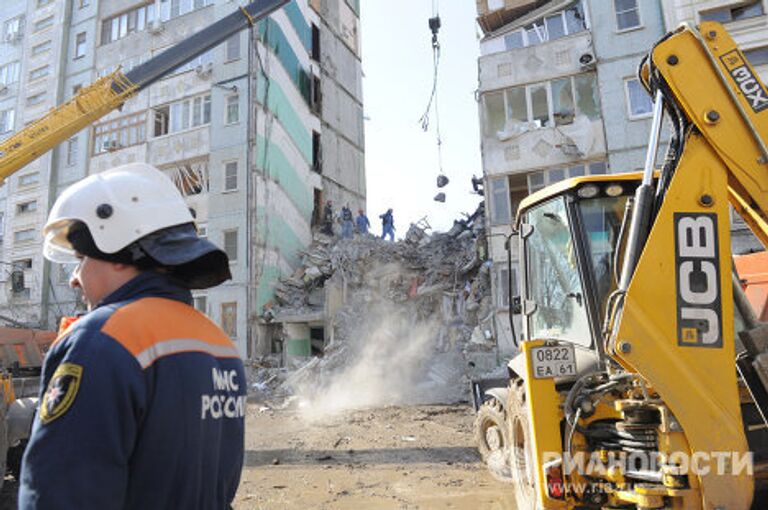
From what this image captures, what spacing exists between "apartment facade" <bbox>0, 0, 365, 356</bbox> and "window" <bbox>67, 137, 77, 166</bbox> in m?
0.08

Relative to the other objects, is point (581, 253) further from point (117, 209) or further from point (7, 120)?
point (7, 120)

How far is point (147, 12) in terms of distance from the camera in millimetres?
26578

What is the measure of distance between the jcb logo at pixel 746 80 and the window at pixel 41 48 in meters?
35.1

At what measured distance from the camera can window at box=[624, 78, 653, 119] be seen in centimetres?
1767

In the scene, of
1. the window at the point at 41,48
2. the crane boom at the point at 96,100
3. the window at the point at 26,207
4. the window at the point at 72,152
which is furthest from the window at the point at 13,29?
the crane boom at the point at 96,100

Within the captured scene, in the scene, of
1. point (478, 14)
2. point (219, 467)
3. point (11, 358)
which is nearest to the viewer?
point (219, 467)

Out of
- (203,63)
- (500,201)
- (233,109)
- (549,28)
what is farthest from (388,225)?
(203,63)

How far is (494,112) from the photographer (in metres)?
19.1

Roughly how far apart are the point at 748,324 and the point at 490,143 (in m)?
16.0

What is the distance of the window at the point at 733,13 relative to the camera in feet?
56.7

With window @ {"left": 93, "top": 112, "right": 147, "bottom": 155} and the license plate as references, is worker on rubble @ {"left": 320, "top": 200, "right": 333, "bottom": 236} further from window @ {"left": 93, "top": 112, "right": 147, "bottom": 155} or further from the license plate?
the license plate

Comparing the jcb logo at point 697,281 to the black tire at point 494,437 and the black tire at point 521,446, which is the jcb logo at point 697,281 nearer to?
the black tire at point 521,446

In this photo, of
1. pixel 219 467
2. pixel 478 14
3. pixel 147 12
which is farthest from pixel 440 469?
pixel 147 12

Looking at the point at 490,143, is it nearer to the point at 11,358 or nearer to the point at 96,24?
the point at 11,358
